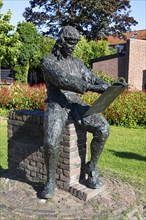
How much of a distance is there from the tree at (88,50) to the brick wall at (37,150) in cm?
1759

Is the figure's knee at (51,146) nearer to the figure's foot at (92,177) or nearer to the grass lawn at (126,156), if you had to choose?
the figure's foot at (92,177)

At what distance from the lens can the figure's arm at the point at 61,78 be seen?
3.37 m

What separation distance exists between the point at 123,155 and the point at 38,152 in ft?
9.21

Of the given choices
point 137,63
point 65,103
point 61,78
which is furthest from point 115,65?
point 61,78

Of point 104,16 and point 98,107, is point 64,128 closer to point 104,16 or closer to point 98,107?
point 98,107

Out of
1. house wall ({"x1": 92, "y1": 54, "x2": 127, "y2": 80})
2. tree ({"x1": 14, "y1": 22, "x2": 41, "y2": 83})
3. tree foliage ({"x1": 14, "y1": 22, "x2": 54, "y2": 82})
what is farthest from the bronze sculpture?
tree ({"x1": 14, "y1": 22, "x2": 41, "y2": 83})

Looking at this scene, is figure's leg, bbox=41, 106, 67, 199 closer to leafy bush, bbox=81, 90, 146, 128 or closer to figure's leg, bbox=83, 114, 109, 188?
figure's leg, bbox=83, 114, 109, 188

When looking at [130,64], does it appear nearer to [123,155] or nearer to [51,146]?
[123,155]

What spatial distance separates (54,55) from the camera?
12.1 feet

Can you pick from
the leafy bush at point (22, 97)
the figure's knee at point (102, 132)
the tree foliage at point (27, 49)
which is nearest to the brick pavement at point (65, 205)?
the figure's knee at point (102, 132)

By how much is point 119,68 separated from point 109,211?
15188mm

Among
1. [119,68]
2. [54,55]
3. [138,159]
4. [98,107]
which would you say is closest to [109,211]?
[98,107]

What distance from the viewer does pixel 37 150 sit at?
4.21m

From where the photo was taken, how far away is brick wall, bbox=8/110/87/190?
3.82m
